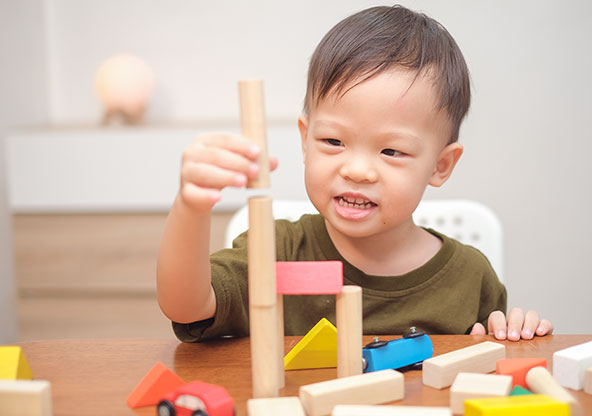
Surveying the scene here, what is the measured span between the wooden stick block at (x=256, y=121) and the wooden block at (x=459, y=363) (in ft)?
0.72

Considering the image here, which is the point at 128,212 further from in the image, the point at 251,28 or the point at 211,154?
the point at 211,154

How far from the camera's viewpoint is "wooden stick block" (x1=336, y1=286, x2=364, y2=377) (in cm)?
58

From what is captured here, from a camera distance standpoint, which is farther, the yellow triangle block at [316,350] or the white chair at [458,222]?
the white chair at [458,222]

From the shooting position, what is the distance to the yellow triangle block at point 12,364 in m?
0.57

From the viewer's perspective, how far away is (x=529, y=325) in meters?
0.75

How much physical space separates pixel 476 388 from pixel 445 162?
0.43 metres

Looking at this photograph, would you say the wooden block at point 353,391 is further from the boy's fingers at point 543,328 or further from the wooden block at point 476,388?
the boy's fingers at point 543,328

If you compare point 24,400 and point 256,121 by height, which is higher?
point 256,121

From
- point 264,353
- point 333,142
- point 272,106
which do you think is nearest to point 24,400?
point 264,353

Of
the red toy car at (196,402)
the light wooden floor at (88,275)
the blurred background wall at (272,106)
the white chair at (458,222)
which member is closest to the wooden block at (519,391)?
the red toy car at (196,402)

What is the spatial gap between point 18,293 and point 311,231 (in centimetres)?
140

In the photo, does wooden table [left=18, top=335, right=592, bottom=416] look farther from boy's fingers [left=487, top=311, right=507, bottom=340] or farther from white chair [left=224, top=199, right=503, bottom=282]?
white chair [left=224, top=199, right=503, bottom=282]

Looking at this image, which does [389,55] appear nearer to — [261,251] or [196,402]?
[261,251]

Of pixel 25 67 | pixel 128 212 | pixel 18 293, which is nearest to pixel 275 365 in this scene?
pixel 128 212
